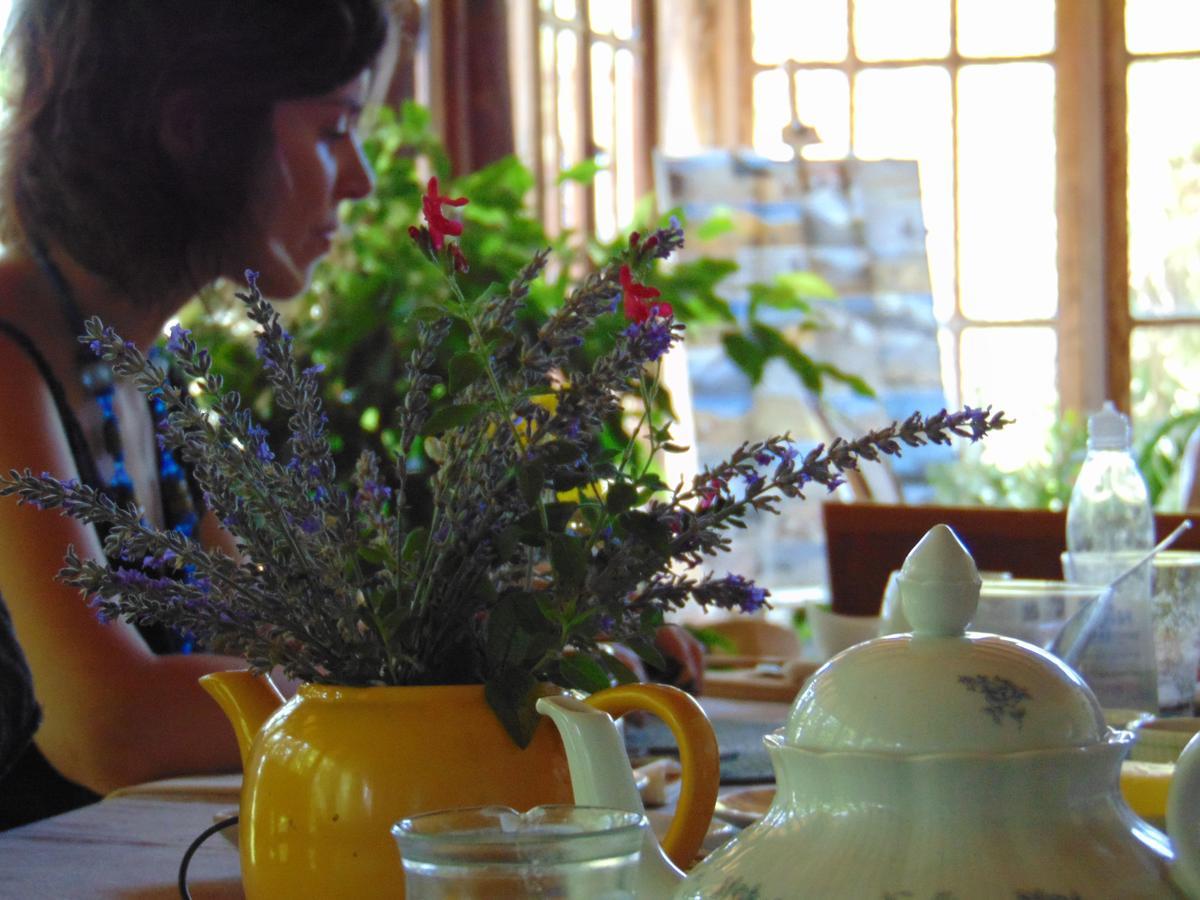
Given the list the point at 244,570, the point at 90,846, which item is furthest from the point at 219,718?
the point at 244,570

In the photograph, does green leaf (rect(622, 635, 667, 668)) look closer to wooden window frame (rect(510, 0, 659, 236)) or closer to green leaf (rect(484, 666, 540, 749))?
green leaf (rect(484, 666, 540, 749))

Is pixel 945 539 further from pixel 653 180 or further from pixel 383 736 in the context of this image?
pixel 653 180

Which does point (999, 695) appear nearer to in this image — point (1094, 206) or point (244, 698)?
point (244, 698)

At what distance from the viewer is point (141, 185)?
1440 mm

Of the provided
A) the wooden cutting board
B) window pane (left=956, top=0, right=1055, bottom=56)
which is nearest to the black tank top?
the wooden cutting board

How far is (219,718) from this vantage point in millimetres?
1004

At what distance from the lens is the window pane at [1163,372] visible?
456 cm

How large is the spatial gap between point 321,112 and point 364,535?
971 mm

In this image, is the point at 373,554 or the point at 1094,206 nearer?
the point at 373,554

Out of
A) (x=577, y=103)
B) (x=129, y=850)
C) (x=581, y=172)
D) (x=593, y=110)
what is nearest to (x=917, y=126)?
(x=593, y=110)

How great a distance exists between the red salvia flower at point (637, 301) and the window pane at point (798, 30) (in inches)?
172

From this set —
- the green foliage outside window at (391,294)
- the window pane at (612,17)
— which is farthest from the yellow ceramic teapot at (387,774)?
the window pane at (612,17)

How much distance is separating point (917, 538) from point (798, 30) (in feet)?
11.2

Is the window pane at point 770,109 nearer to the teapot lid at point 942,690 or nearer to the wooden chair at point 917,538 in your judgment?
the wooden chair at point 917,538
